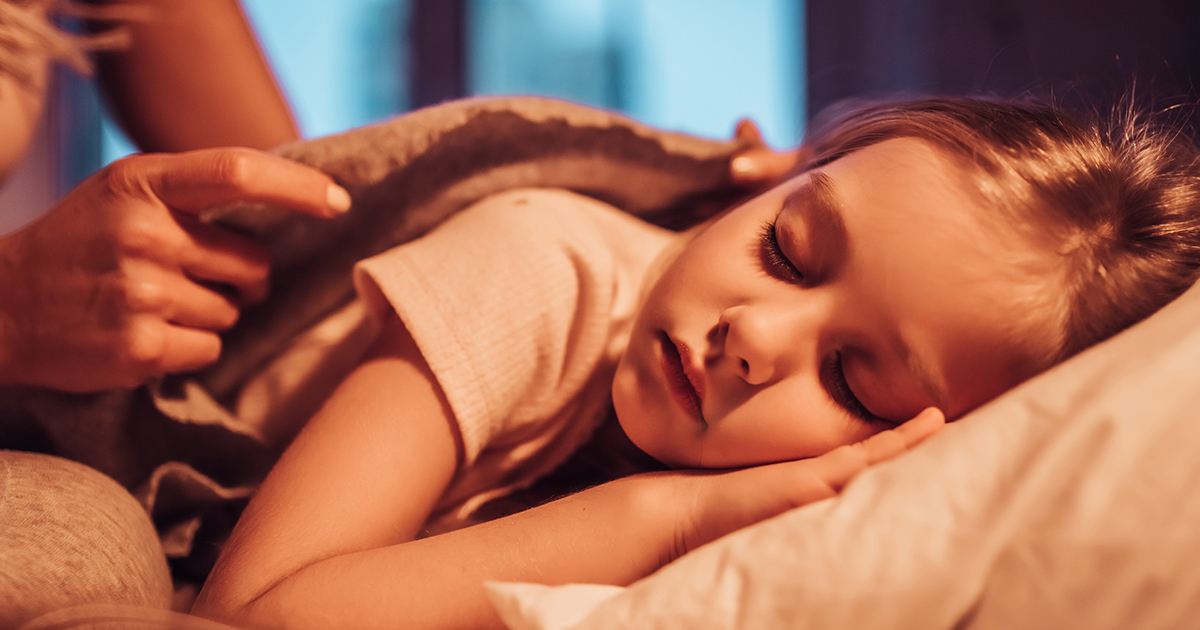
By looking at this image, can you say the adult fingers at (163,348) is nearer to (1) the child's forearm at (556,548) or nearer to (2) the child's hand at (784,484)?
(1) the child's forearm at (556,548)

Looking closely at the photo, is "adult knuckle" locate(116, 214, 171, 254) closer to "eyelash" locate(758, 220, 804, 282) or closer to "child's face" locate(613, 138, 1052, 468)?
"child's face" locate(613, 138, 1052, 468)

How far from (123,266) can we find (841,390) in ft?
2.16

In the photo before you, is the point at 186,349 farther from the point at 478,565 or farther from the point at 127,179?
the point at 478,565

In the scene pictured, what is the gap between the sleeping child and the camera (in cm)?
50

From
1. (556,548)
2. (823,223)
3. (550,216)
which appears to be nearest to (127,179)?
(550,216)

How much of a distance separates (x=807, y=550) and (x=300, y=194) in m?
0.55

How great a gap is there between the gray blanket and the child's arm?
217 millimetres

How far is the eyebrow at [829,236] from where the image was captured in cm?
53

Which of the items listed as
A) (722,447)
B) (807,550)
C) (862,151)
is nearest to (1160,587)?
(807,550)

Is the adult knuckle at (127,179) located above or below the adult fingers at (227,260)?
above

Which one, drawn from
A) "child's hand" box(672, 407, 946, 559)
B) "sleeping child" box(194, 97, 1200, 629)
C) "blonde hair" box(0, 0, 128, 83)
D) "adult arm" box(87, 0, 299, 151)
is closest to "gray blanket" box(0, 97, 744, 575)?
"sleeping child" box(194, 97, 1200, 629)

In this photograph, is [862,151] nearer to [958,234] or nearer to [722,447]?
[958,234]

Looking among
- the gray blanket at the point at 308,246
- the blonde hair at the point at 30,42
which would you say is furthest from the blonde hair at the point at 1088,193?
the blonde hair at the point at 30,42

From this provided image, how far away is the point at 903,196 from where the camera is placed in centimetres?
55
